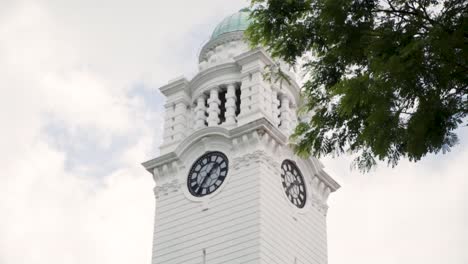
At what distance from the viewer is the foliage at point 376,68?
14727 millimetres

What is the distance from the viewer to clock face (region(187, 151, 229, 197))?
4638 cm

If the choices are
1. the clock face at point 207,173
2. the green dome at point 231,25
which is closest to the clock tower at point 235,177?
the clock face at point 207,173

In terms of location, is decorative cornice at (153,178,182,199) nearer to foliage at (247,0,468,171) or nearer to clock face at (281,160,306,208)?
clock face at (281,160,306,208)

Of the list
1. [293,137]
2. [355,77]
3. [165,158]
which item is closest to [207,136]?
[165,158]

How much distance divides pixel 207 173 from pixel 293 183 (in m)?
4.61

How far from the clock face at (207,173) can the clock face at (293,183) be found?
3.19 metres

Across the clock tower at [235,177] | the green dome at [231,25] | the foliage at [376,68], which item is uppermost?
the green dome at [231,25]

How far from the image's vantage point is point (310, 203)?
48.2 m

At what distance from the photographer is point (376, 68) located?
14.8 meters

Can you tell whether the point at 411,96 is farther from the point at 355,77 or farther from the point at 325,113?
the point at 325,113

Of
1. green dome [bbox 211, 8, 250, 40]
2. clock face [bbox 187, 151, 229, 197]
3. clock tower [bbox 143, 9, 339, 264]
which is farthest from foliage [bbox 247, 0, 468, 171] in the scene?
green dome [bbox 211, 8, 250, 40]

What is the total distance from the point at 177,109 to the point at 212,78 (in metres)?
2.72

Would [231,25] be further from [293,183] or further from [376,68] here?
[376,68]

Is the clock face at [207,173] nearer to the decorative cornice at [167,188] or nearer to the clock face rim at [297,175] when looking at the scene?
the decorative cornice at [167,188]
